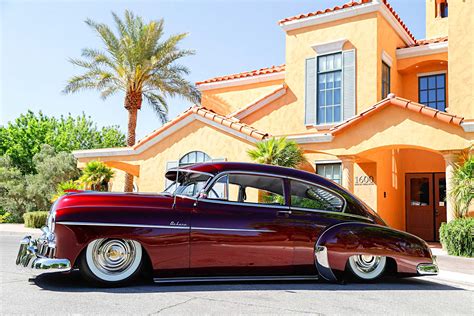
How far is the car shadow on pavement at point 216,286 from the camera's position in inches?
208

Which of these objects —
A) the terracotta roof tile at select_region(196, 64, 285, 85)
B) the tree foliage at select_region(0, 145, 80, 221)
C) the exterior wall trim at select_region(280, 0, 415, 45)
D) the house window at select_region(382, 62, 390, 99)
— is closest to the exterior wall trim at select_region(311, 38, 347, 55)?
the exterior wall trim at select_region(280, 0, 415, 45)

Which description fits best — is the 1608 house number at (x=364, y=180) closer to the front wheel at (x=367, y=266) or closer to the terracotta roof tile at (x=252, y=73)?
the terracotta roof tile at (x=252, y=73)

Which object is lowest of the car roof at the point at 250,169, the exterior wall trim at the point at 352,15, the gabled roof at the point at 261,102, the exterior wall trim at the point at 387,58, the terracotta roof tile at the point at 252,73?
the car roof at the point at 250,169

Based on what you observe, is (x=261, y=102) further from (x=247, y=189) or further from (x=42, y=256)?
(x=42, y=256)

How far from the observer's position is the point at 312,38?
16328 mm

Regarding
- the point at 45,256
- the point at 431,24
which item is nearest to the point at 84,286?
the point at 45,256

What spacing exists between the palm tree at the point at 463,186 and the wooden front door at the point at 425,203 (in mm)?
3854

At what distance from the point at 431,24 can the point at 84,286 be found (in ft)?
61.6

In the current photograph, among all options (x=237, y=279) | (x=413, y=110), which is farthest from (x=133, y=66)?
(x=237, y=279)

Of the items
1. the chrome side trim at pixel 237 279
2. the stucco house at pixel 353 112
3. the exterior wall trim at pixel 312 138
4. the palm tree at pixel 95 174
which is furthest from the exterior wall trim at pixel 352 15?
the chrome side trim at pixel 237 279

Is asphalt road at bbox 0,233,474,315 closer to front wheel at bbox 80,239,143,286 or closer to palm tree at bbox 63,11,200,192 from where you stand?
front wheel at bbox 80,239,143,286

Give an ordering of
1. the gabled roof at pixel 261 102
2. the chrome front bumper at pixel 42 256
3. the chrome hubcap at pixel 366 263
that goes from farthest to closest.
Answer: the gabled roof at pixel 261 102, the chrome hubcap at pixel 366 263, the chrome front bumper at pixel 42 256

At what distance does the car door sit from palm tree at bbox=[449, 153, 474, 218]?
6.39 meters

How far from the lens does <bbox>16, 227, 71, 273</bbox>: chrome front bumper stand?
16.8ft
